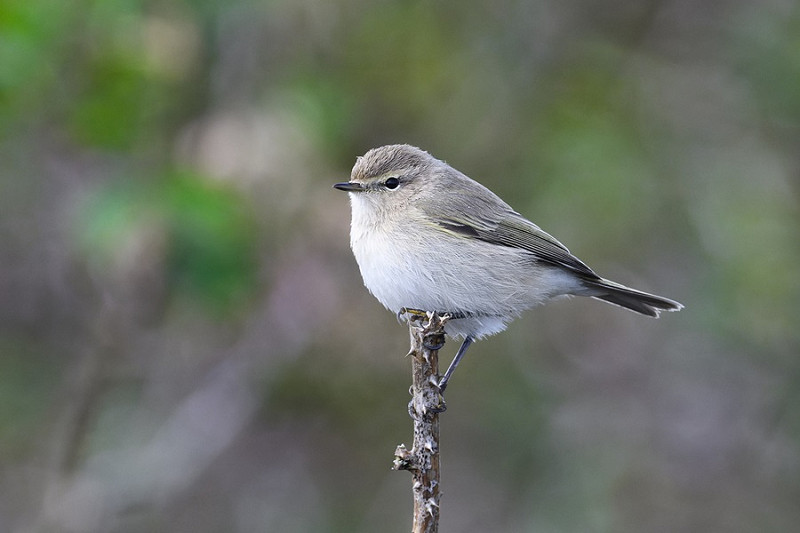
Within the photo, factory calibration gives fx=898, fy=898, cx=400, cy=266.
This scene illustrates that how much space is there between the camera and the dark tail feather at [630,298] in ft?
16.9

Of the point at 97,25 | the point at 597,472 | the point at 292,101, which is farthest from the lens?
the point at 597,472

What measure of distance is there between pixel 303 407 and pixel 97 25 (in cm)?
337

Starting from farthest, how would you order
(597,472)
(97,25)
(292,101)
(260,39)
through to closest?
(597,472), (260,39), (292,101), (97,25)

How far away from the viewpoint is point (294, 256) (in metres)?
6.29

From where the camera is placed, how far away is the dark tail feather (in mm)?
5145

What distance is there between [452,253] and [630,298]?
129 centimetres

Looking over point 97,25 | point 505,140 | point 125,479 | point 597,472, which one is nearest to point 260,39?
point 97,25

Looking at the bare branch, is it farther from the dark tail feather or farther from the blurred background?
the blurred background

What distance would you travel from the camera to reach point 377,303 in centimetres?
670

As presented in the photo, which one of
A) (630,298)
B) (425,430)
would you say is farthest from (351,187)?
(425,430)

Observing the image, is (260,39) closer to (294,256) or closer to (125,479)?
(294,256)

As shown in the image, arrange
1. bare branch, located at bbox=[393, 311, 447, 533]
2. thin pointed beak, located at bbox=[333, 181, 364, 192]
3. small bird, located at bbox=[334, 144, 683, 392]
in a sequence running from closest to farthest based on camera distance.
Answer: bare branch, located at bbox=[393, 311, 447, 533]
small bird, located at bbox=[334, 144, 683, 392]
thin pointed beak, located at bbox=[333, 181, 364, 192]

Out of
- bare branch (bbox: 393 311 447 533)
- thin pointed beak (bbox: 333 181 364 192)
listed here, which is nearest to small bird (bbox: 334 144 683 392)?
thin pointed beak (bbox: 333 181 364 192)

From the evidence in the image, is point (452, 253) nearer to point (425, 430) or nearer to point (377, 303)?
point (425, 430)
